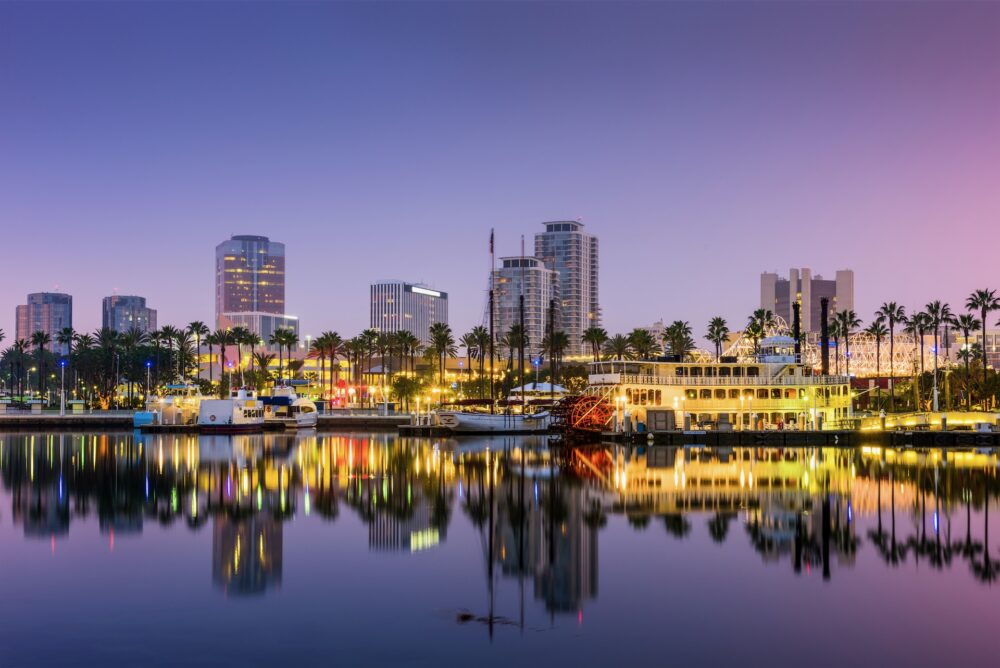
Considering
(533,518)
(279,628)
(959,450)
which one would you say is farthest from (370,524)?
(959,450)

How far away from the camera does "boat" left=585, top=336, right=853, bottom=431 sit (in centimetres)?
9219

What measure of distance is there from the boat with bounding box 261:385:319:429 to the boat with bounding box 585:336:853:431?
43.5 metres

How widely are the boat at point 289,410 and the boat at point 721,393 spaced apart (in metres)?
43.5

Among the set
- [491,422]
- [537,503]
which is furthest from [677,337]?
[537,503]

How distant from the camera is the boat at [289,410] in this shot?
4756 inches

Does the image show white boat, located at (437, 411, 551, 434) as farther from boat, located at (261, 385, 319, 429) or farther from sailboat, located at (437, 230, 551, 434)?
boat, located at (261, 385, 319, 429)

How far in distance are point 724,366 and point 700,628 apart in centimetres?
7358

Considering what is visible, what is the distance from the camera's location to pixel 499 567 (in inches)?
1203

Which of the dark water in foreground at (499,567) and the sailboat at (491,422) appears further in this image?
the sailboat at (491,422)

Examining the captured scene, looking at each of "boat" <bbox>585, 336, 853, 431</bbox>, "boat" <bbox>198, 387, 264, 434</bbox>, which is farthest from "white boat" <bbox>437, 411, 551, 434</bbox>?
"boat" <bbox>198, 387, 264, 434</bbox>

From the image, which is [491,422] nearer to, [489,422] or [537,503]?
[489,422]

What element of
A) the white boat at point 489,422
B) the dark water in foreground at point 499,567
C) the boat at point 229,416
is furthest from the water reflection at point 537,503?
the boat at point 229,416

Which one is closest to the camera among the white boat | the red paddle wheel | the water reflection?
the water reflection

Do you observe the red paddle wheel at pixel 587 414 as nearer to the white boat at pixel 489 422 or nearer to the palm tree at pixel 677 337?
the white boat at pixel 489 422
